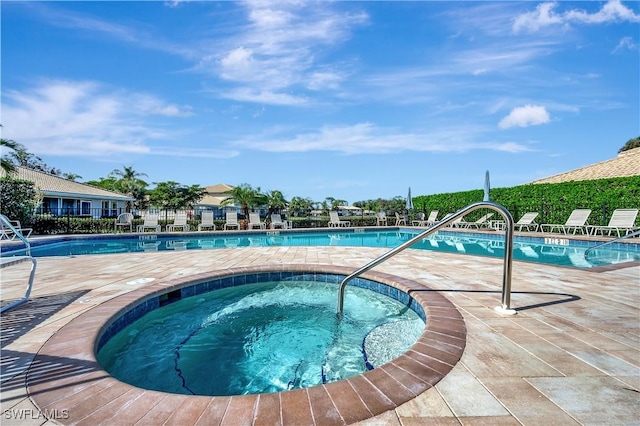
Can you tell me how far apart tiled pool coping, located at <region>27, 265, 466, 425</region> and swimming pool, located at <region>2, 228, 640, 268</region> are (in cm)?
611

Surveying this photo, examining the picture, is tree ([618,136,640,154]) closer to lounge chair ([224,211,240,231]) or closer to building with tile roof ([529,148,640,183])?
building with tile roof ([529,148,640,183])

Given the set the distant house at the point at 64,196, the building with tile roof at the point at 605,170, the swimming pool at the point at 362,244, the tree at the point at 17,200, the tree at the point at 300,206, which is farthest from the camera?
Result: the tree at the point at 300,206

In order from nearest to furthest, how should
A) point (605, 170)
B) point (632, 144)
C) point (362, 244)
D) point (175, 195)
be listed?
1. point (362, 244)
2. point (605, 170)
3. point (175, 195)
4. point (632, 144)

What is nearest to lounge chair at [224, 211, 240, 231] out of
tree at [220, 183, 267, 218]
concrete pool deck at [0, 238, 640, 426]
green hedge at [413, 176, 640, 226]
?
tree at [220, 183, 267, 218]

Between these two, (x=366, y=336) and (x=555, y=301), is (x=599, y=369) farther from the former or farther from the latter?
(x=366, y=336)

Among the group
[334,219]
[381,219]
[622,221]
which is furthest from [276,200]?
[622,221]

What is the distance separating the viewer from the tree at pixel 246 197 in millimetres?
22438

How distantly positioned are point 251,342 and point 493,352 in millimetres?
2519

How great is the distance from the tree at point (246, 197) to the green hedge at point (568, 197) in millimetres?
14600

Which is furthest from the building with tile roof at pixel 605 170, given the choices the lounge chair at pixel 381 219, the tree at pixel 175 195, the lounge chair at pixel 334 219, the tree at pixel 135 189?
the tree at pixel 135 189

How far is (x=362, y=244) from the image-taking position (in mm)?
12312

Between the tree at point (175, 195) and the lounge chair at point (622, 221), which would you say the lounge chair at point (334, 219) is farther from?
the tree at point (175, 195)

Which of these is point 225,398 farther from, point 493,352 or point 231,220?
point 231,220

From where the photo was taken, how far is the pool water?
2.67 m
